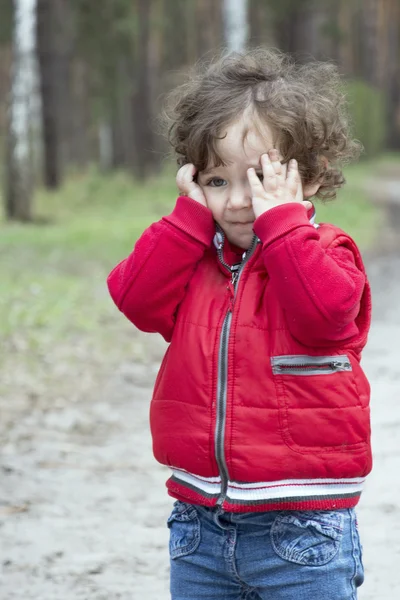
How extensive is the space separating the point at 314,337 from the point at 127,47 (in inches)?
966

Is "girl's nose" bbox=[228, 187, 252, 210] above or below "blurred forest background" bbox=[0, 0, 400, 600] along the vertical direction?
above

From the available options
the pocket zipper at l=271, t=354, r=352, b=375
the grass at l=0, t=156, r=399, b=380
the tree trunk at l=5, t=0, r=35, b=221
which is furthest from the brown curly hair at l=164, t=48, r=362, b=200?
the tree trunk at l=5, t=0, r=35, b=221

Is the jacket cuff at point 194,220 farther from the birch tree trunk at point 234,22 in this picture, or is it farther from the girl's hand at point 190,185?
the birch tree trunk at point 234,22

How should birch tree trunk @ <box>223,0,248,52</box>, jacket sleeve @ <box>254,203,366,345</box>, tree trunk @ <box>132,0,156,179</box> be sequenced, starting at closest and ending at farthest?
1. jacket sleeve @ <box>254,203,366,345</box>
2. birch tree trunk @ <box>223,0,248,52</box>
3. tree trunk @ <box>132,0,156,179</box>

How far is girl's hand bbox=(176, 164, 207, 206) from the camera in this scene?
2.43 meters

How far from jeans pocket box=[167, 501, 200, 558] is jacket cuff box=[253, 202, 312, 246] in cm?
66

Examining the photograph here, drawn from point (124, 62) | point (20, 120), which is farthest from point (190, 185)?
point (124, 62)

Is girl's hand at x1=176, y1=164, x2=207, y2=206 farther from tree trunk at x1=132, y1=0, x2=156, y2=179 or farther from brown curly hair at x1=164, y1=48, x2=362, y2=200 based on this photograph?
tree trunk at x1=132, y1=0, x2=156, y2=179

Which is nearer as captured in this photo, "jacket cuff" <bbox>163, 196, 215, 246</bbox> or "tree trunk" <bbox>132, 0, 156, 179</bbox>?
"jacket cuff" <bbox>163, 196, 215, 246</bbox>

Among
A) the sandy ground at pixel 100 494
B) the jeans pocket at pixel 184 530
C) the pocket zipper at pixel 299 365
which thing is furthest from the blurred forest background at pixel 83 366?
the jeans pocket at pixel 184 530

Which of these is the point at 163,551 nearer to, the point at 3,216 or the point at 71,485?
the point at 71,485

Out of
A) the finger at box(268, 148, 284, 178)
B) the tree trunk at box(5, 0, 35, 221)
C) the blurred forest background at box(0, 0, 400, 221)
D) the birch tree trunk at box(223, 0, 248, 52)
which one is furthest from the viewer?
the birch tree trunk at box(223, 0, 248, 52)

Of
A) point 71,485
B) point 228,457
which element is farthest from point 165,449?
point 71,485

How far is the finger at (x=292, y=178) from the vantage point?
2361 mm
